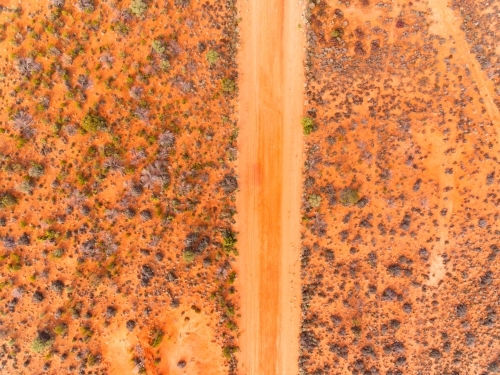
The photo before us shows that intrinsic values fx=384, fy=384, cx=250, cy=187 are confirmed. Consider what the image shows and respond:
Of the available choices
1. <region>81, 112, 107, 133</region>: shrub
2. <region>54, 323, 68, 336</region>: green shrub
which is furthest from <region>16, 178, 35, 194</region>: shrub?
<region>54, 323, 68, 336</region>: green shrub

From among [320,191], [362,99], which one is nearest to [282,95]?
[362,99]

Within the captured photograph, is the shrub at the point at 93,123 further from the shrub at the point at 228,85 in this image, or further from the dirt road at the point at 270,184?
the dirt road at the point at 270,184

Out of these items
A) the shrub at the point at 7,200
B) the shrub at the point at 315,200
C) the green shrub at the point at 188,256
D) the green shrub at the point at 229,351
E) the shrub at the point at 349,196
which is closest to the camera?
the shrub at the point at 7,200

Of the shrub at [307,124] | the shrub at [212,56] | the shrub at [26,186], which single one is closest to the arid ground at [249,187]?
the shrub at [26,186]

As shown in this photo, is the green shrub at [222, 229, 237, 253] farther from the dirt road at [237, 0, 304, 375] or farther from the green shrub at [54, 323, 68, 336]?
the green shrub at [54, 323, 68, 336]

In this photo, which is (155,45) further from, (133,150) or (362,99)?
A: (362,99)

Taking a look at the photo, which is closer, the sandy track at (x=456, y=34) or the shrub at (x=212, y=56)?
the shrub at (x=212, y=56)
